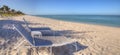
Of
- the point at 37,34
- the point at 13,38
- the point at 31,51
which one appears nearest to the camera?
the point at 31,51

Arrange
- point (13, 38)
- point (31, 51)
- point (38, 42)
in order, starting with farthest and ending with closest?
point (13, 38), point (31, 51), point (38, 42)

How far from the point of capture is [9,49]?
244 inches

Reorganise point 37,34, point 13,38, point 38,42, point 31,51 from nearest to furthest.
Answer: point 38,42
point 31,51
point 37,34
point 13,38

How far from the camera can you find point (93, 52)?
633 cm

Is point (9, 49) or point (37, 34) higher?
point (37, 34)

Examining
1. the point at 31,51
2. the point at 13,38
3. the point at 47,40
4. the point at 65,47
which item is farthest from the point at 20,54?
the point at 13,38

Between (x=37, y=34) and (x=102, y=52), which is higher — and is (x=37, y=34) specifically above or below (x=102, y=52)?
above

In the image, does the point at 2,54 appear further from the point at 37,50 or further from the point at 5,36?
the point at 5,36

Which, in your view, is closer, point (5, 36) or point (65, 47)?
point (65, 47)

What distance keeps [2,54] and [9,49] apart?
533mm

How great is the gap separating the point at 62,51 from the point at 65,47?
1.51 ft

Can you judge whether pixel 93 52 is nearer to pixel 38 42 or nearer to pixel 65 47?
pixel 65 47

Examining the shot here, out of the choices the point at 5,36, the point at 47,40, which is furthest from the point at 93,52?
the point at 5,36

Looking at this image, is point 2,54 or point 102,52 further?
point 102,52
